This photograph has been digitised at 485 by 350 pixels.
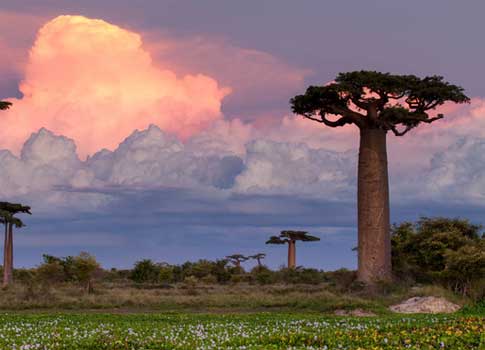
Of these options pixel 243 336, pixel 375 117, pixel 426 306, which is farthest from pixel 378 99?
pixel 243 336

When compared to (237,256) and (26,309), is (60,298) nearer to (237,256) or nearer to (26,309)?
(26,309)

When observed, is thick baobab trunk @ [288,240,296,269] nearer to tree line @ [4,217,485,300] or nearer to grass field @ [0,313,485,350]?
tree line @ [4,217,485,300]

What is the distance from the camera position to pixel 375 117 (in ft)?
128

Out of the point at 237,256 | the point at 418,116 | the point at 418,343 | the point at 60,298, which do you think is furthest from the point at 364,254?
the point at 237,256

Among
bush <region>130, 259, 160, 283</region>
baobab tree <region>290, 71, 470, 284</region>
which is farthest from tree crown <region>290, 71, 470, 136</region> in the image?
bush <region>130, 259, 160, 283</region>

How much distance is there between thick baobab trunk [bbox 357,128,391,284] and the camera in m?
37.9

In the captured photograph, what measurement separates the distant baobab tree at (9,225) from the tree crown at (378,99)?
71.5 feet

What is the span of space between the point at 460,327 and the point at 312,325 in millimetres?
4649

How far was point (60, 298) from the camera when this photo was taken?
33.5 metres

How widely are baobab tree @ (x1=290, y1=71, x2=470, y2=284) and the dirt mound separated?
7645 mm

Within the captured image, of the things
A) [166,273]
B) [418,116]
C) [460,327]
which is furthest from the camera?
[166,273]

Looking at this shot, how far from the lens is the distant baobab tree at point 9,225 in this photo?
49.3 m

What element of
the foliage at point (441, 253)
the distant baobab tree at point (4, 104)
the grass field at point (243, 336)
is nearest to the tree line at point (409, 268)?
the foliage at point (441, 253)

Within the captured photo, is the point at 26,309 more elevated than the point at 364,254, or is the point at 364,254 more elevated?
the point at 364,254
